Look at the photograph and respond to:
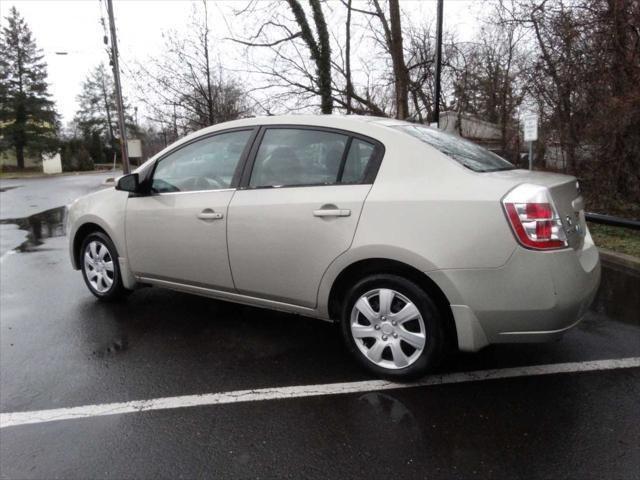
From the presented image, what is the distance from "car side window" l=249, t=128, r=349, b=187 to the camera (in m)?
3.33

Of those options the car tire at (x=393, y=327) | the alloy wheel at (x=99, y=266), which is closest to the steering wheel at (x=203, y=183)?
the alloy wheel at (x=99, y=266)

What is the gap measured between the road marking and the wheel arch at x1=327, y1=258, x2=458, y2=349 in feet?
1.00

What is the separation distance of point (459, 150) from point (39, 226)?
10.4 metres

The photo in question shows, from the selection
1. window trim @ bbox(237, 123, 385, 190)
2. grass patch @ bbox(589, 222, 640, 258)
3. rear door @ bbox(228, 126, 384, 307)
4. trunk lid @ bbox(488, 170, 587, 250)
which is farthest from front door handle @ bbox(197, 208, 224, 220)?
grass patch @ bbox(589, 222, 640, 258)

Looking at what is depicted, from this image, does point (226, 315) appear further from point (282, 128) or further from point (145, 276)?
point (282, 128)

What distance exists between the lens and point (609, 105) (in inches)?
307

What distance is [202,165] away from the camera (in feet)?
13.2

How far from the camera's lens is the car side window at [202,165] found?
12.6 ft

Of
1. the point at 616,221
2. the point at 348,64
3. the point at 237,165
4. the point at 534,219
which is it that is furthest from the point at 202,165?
the point at 348,64

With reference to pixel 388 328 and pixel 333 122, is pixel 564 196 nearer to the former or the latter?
pixel 388 328

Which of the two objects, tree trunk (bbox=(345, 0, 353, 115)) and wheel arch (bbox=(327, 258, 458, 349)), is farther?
tree trunk (bbox=(345, 0, 353, 115))

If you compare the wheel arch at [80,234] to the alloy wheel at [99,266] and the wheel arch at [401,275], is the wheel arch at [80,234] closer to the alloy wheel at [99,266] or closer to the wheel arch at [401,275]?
the alloy wheel at [99,266]

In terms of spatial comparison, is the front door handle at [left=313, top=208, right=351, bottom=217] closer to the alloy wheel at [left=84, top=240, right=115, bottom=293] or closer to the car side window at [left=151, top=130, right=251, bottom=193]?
the car side window at [left=151, top=130, right=251, bottom=193]

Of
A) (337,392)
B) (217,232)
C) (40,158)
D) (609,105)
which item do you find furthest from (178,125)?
(40,158)
